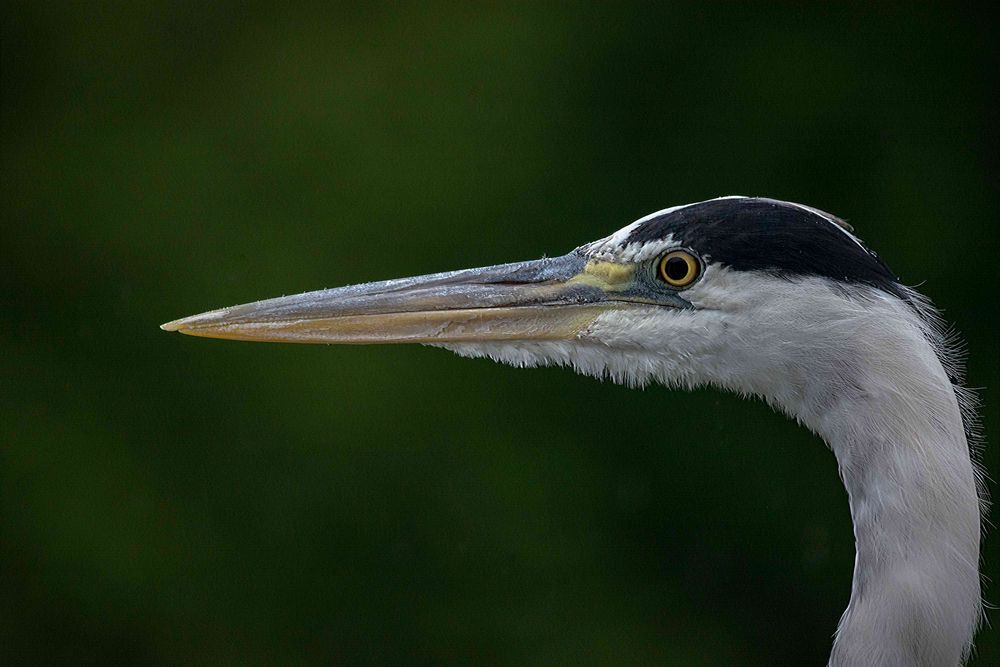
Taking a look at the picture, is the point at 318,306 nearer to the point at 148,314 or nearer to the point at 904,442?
the point at 904,442

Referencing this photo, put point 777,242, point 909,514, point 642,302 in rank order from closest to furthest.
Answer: point 909,514
point 777,242
point 642,302

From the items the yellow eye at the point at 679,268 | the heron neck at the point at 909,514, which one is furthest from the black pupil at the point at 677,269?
the heron neck at the point at 909,514

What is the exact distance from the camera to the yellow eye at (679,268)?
178cm

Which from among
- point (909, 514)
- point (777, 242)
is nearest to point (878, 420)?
point (909, 514)

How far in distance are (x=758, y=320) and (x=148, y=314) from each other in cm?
231

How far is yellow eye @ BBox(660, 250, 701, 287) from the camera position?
1.78m

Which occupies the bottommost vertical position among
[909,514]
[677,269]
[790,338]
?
[909,514]

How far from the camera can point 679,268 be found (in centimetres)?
180

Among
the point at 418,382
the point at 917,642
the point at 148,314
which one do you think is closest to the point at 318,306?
the point at 917,642

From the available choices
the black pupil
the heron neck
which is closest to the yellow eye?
the black pupil

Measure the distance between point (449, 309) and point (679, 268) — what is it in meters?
0.40

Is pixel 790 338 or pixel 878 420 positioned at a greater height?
pixel 790 338

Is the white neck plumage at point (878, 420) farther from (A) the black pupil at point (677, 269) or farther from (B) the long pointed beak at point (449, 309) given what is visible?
(B) the long pointed beak at point (449, 309)

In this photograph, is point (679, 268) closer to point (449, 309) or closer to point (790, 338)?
point (790, 338)
